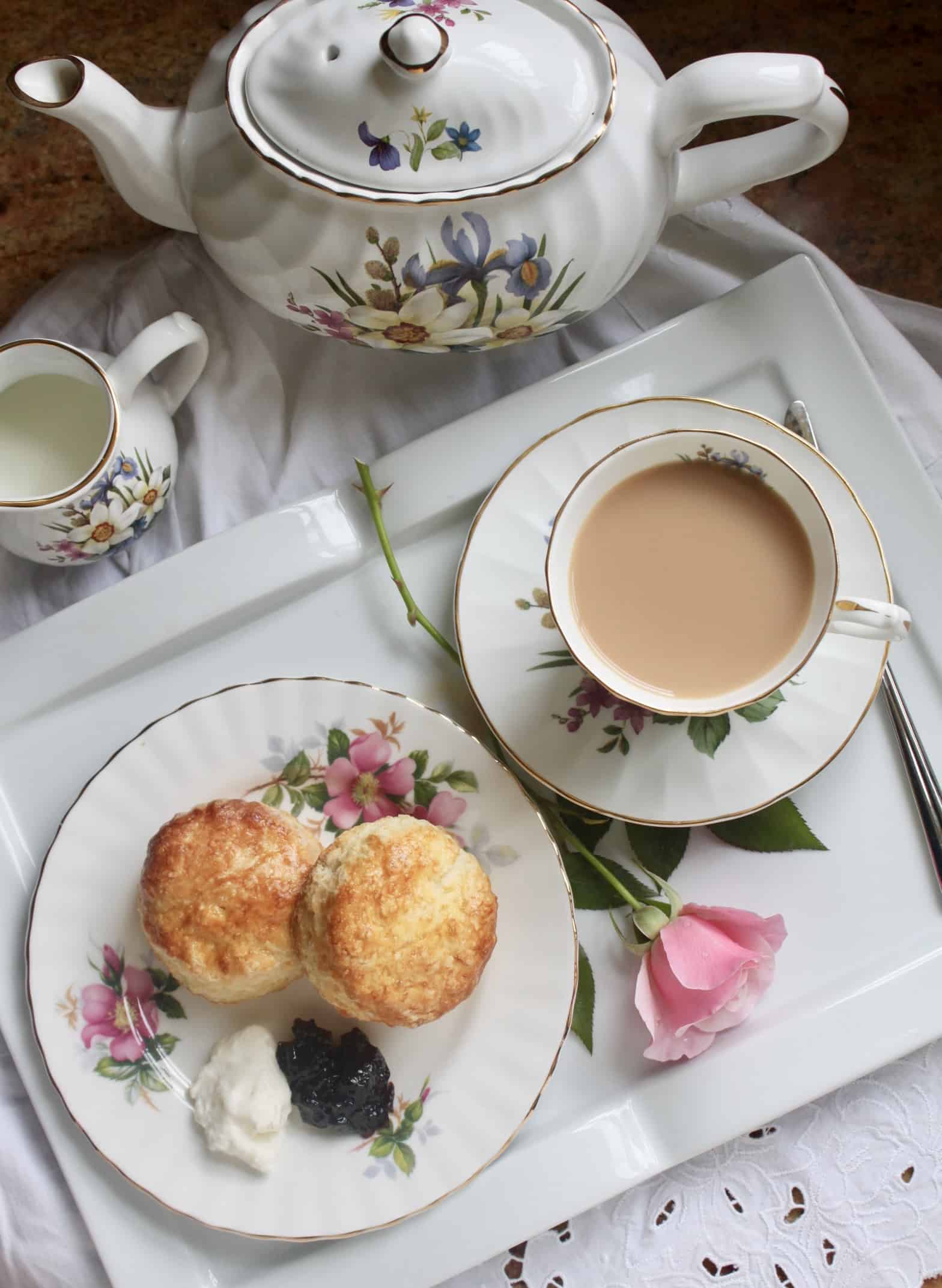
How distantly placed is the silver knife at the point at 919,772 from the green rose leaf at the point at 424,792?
0.48 m

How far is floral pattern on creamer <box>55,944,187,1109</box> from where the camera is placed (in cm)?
111

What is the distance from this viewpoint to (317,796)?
1.17 meters

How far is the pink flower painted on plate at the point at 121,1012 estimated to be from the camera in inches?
44.0

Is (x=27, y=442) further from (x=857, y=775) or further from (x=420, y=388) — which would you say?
(x=857, y=775)

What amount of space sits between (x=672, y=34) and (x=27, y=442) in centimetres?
88

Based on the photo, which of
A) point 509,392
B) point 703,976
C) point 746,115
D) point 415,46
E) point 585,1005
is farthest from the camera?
point 509,392

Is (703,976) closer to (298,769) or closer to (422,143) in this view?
(298,769)

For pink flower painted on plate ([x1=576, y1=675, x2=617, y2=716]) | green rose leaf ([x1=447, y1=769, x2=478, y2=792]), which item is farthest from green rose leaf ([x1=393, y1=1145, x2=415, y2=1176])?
pink flower painted on plate ([x1=576, y1=675, x2=617, y2=716])

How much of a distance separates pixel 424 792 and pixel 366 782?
0.06m

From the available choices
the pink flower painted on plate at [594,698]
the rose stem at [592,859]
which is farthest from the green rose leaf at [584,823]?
the pink flower painted on plate at [594,698]

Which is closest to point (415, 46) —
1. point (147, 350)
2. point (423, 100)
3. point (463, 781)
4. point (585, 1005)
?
point (423, 100)

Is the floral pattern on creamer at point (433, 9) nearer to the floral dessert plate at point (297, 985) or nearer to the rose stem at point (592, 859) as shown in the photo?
the floral dessert plate at point (297, 985)

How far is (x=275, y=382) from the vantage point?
1.28 metres

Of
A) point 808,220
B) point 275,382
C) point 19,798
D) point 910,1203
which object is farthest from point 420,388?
point 910,1203
